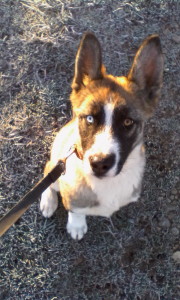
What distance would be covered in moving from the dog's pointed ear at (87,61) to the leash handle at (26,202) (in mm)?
713

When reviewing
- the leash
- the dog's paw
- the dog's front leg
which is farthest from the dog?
the dog's paw

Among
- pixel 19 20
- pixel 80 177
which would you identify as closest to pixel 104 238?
pixel 80 177

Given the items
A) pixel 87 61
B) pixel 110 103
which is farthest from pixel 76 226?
pixel 87 61

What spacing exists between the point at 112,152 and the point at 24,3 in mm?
3123

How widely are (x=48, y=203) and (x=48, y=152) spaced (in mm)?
674

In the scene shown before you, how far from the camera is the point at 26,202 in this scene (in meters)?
2.97

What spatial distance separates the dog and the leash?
0.13 m

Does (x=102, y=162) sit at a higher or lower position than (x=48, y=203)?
higher

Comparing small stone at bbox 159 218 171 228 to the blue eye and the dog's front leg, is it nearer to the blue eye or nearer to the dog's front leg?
the dog's front leg

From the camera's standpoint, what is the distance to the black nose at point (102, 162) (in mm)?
2711

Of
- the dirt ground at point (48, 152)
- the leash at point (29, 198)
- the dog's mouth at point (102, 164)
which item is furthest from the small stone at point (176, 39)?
the dog's mouth at point (102, 164)

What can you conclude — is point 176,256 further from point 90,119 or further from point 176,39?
point 176,39

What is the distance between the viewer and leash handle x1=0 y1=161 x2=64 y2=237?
9.42ft

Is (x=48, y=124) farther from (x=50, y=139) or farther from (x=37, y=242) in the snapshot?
(x=37, y=242)
